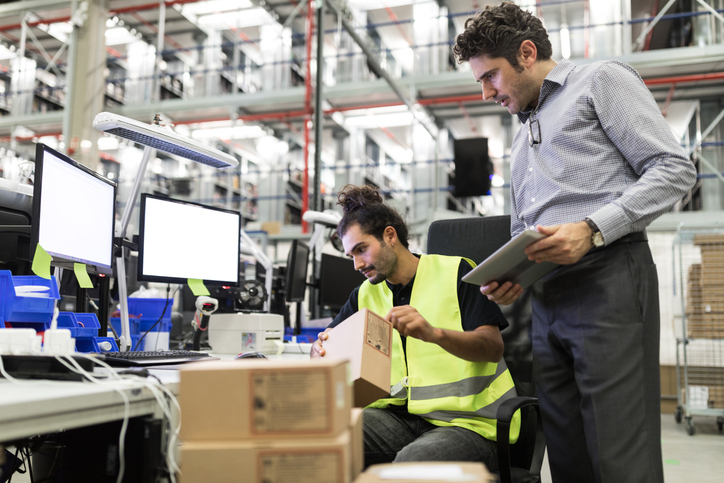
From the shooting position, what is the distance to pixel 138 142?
179cm

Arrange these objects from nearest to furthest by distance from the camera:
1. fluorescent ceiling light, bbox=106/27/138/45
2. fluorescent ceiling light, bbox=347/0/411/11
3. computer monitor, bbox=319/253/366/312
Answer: computer monitor, bbox=319/253/366/312 → fluorescent ceiling light, bbox=347/0/411/11 → fluorescent ceiling light, bbox=106/27/138/45

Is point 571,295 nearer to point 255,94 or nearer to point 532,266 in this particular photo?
point 532,266

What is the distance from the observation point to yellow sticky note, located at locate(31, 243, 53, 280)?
1291 millimetres

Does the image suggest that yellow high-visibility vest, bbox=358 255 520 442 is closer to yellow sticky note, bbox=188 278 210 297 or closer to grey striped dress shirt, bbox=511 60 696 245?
grey striped dress shirt, bbox=511 60 696 245

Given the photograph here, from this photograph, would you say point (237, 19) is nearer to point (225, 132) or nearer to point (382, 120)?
point (225, 132)

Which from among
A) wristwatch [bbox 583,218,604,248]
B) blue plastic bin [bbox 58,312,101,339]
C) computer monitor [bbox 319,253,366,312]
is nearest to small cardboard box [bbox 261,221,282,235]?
computer monitor [bbox 319,253,366,312]

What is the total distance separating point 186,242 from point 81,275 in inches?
20.2

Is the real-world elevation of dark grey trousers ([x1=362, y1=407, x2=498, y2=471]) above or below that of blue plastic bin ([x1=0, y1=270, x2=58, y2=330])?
below

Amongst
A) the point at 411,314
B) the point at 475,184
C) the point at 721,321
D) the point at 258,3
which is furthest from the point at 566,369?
the point at 258,3

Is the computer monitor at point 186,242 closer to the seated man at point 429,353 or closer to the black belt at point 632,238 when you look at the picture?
the seated man at point 429,353

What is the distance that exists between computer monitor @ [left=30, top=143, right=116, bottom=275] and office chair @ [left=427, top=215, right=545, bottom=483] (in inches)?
39.2

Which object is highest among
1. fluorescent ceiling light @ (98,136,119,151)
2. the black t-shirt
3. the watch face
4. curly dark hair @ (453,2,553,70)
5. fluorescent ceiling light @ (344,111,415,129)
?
fluorescent ceiling light @ (98,136,119,151)

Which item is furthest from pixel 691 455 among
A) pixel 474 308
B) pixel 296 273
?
pixel 474 308

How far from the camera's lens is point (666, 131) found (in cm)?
127
